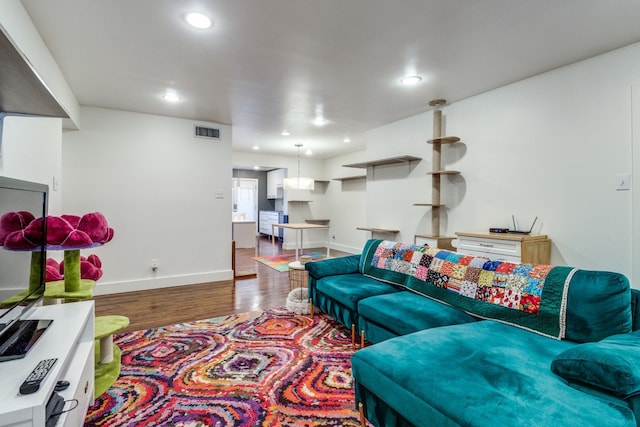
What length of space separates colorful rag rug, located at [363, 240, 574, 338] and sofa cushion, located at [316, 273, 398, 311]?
0.15 m

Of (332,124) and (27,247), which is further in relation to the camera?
(332,124)

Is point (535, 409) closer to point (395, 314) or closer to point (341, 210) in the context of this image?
point (395, 314)

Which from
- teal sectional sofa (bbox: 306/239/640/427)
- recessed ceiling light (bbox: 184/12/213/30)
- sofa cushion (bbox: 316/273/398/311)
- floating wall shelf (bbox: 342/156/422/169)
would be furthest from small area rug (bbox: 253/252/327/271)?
recessed ceiling light (bbox: 184/12/213/30)

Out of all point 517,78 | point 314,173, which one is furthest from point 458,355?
point 314,173

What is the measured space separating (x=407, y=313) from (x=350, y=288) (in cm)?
67

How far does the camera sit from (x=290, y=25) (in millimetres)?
2174

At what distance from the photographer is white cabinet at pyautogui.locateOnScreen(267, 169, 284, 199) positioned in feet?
31.1

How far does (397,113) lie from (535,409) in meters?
3.79

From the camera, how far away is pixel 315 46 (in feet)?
8.05

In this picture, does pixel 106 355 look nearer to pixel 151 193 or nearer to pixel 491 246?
pixel 151 193

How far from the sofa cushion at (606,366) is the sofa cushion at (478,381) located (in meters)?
0.05

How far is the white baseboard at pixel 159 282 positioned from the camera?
4012 mm

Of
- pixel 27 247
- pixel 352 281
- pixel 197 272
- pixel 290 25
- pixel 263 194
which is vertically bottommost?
pixel 197 272

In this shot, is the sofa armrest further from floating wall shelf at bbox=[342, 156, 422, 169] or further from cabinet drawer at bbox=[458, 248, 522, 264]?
floating wall shelf at bbox=[342, 156, 422, 169]
